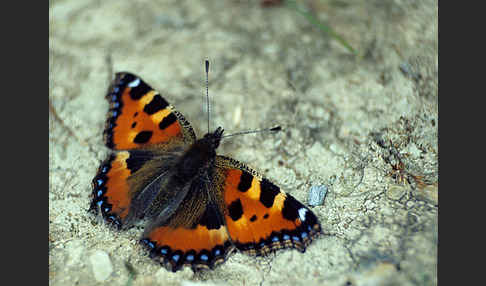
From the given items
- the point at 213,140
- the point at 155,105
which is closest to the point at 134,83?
the point at 155,105

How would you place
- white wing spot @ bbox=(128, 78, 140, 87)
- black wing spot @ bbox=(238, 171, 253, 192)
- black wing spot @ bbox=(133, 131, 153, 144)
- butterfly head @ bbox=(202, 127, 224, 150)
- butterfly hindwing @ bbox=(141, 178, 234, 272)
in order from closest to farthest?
butterfly hindwing @ bbox=(141, 178, 234, 272) → black wing spot @ bbox=(238, 171, 253, 192) → butterfly head @ bbox=(202, 127, 224, 150) → black wing spot @ bbox=(133, 131, 153, 144) → white wing spot @ bbox=(128, 78, 140, 87)

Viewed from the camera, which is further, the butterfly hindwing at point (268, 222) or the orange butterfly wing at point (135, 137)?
the orange butterfly wing at point (135, 137)

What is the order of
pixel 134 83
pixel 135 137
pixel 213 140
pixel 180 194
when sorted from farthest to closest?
pixel 134 83, pixel 135 137, pixel 213 140, pixel 180 194

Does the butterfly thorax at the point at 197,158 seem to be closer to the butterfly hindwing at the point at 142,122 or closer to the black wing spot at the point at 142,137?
the butterfly hindwing at the point at 142,122

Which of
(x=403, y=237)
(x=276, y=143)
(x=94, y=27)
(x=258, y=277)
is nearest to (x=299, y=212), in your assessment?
(x=258, y=277)

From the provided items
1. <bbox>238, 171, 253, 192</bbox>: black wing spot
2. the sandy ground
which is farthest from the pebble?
<bbox>238, 171, 253, 192</bbox>: black wing spot

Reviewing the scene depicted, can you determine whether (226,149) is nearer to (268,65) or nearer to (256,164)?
(256,164)

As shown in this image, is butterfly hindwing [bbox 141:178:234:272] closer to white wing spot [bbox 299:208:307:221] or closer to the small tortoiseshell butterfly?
the small tortoiseshell butterfly

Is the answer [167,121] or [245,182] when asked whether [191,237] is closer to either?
[245,182]

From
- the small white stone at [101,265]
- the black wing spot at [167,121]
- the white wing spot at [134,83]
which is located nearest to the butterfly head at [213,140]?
the black wing spot at [167,121]
